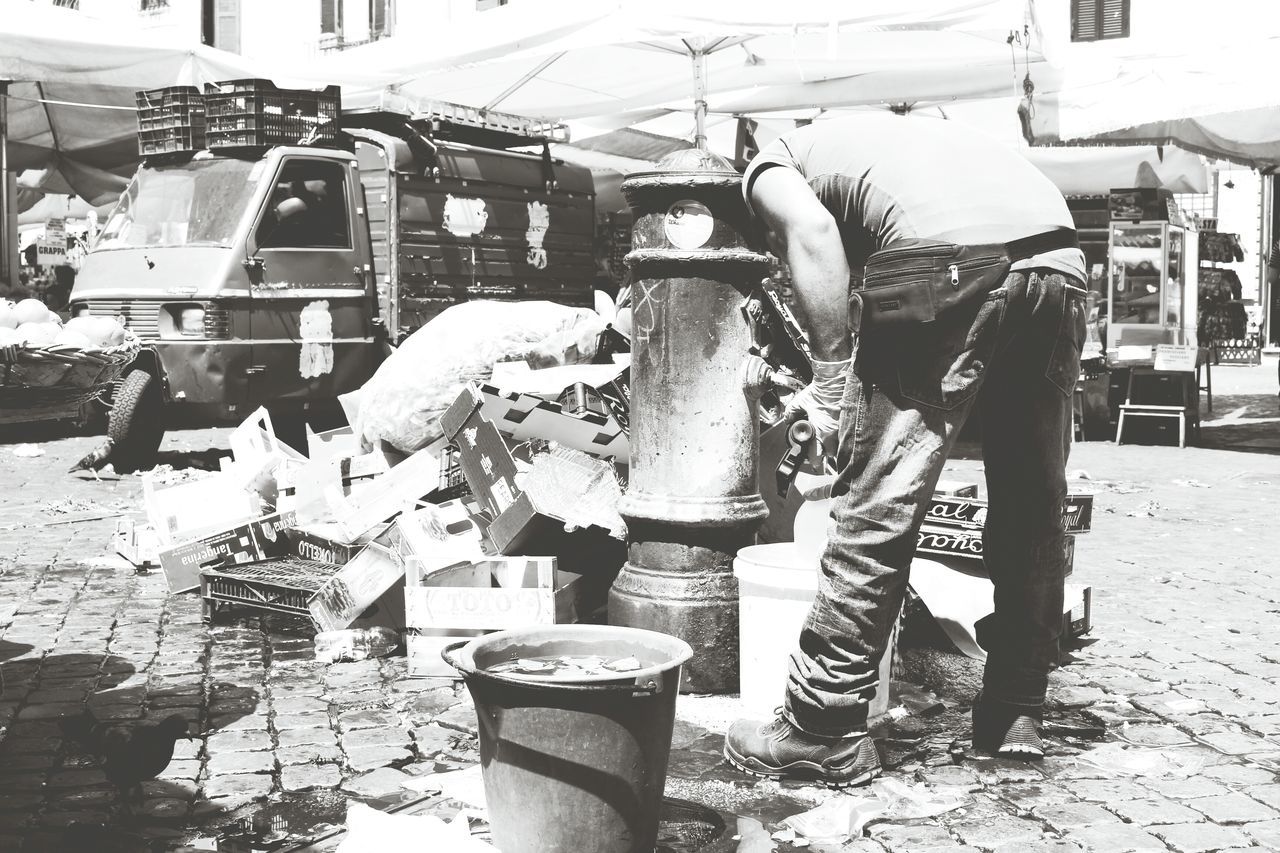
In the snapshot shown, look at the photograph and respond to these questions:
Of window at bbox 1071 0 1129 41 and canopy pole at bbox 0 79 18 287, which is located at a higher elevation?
window at bbox 1071 0 1129 41

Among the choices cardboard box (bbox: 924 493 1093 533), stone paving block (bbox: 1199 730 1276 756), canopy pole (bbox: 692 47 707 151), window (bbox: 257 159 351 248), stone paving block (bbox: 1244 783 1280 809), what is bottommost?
stone paving block (bbox: 1244 783 1280 809)

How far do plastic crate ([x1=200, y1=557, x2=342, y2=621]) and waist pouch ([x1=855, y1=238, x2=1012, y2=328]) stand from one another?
2582 mm

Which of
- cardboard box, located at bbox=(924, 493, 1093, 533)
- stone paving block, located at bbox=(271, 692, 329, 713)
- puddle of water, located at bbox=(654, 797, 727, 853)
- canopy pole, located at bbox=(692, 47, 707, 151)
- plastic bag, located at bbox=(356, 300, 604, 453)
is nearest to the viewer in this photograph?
puddle of water, located at bbox=(654, 797, 727, 853)

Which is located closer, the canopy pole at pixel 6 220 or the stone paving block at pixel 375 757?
the stone paving block at pixel 375 757

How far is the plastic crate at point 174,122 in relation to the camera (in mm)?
9234

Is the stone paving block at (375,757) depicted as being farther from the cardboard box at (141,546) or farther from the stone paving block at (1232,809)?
the cardboard box at (141,546)

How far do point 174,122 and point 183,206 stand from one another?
69 centimetres

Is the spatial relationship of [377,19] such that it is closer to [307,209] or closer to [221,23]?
[221,23]

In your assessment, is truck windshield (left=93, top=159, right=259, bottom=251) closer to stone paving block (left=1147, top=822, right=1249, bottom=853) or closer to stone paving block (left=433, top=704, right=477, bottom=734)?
stone paving block (left=433, top=704, right=477, bottom=734)

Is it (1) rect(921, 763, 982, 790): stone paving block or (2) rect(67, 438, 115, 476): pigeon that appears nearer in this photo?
(1) rect(921, 763, 982, 790): stone paving block

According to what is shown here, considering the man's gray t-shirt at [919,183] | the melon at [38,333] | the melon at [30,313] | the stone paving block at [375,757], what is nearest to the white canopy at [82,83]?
the melon at [30,313]

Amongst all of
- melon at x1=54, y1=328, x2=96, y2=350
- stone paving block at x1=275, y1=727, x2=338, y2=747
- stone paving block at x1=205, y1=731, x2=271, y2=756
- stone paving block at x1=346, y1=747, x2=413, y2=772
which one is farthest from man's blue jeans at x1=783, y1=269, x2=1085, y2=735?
melon at x1=54, y1=328, x2=96, y2=350

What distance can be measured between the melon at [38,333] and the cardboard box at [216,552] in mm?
4661

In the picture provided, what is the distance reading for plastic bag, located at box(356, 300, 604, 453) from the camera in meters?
5.90
